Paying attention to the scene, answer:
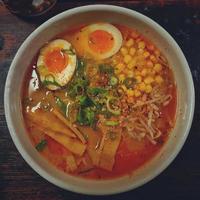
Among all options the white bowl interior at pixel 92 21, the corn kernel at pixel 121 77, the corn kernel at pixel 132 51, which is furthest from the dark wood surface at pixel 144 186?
the corn kernel at pixel 121 77

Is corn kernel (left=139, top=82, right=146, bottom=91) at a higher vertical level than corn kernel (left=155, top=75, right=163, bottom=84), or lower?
lower

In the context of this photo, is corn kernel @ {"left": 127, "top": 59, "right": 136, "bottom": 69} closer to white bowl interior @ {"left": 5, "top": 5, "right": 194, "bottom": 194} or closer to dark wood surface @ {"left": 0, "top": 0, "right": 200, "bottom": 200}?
white bowl interior @ {"left": 5, "top": 5, "right": 194, "bottom": 194}

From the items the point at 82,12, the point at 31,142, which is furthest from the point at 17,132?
the point at 82,12

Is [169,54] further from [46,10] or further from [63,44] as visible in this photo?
[46,10]

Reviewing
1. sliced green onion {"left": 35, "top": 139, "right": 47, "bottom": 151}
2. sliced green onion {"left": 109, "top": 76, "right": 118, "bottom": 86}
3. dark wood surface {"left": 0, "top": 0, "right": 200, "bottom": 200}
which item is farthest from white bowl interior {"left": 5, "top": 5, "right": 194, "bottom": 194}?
sliced green onion {"left": 109, "top": 76, "right": 118, "bottom": 86}

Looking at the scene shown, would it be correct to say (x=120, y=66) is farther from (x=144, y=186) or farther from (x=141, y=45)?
(x=144, y=186)

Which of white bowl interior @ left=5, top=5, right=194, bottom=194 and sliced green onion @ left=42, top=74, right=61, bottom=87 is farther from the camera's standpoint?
sliced green onion @ left=42, top=74, right=61, bottom=87

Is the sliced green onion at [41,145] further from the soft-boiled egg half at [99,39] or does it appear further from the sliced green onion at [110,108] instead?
the soft-boiled egg half at [99,39]
